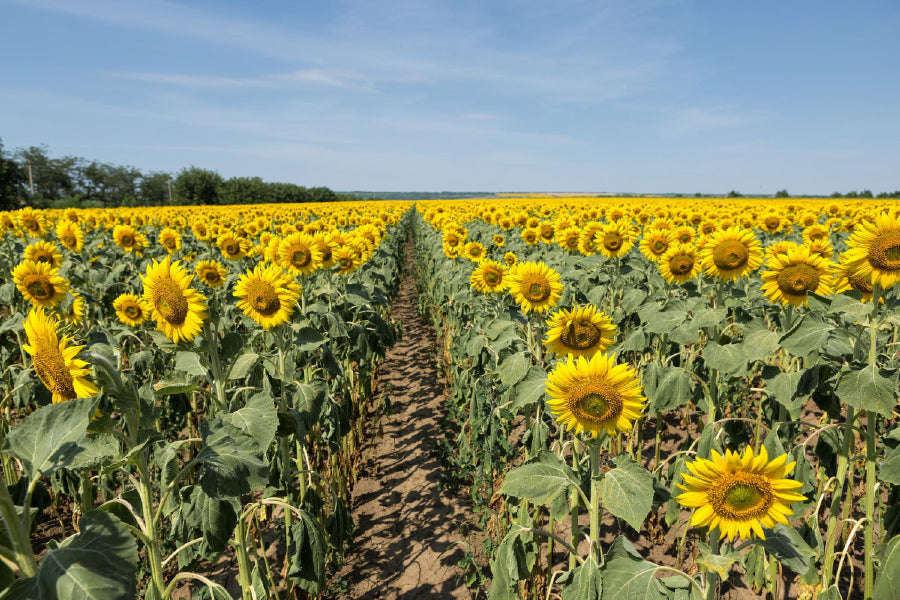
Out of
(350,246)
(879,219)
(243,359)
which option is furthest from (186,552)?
(879,219)

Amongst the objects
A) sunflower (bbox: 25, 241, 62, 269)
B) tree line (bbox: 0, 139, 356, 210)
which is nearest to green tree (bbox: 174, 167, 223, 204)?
tree line (bbox: 0, 139, 356, 210)

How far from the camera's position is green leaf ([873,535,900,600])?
1981 millimetres

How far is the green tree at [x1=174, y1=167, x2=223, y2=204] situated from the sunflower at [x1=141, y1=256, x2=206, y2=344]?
62.1 meters

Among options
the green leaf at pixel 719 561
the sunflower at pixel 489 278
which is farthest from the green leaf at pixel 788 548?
the sunflower at pixel 489 278

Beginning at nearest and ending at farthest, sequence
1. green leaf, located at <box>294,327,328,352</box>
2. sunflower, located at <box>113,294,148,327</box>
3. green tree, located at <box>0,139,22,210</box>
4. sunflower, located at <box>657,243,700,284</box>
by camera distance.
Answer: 1. green leaf, located at <box>294,327,328,352</box>
2. sunflower, located at <box>657,243,700,284</box>
3. sunflower, located at <box>113,294,148,327</box>
4. green tree, located at <box>0,139,22,210</box>

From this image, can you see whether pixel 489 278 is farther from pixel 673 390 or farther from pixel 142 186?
pixel 142 186

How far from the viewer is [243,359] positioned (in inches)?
102

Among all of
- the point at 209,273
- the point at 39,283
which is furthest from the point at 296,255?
the point at 39,283

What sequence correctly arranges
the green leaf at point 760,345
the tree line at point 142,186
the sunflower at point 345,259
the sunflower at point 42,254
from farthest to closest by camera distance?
1. the tree line at point 142,186
2. the sunflower at point 42,254
3. the sunflower at point 345,259
4. the green leaf at point 760,345

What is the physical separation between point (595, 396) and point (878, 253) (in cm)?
168

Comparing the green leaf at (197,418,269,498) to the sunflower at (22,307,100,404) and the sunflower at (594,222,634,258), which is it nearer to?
the sunflower at (22,307,100,404)

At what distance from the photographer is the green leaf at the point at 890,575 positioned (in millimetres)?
1981

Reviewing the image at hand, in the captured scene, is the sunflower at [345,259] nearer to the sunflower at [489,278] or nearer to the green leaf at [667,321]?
the sunflower at [489,278]

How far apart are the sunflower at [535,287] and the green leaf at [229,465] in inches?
86.3
